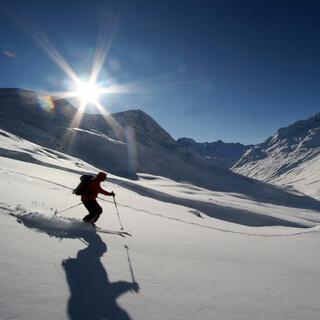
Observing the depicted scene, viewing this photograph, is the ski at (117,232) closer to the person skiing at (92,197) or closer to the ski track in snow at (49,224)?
the ski track in snow at (49,224)

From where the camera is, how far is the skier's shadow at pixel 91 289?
4.23m

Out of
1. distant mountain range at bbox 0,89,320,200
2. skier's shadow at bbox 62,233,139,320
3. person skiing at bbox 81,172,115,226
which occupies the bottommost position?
skier's shadow at bbox 62,233,139,320

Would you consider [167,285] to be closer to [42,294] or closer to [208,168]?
[42,294]

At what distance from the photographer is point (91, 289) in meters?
4.93

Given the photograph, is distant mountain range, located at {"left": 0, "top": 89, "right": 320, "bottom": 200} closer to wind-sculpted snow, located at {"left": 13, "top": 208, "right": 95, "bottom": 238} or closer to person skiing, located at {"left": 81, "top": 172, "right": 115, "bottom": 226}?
person skiing, located at {"left": 81, "top": 172, "right": 115, "bottom": 226}

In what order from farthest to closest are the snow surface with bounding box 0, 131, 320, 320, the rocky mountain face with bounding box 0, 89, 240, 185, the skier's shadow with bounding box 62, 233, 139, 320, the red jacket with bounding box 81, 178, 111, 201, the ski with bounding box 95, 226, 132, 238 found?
the rocky mountain face with bounding box 0, 89, 240, 185 < the red jacket with bounding box 81, 178, 111, 201 < the ski with bounding box 95, 226, 132, 238 < the snow surface with bounding box 0, 131, 320, 320 < the skier's shadow with bounding box 62, 233, 139, 320

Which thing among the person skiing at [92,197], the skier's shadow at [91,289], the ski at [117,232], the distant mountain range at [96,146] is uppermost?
the distant mountain range at [96,146]

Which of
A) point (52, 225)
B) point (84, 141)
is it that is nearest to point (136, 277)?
point (52, 225)

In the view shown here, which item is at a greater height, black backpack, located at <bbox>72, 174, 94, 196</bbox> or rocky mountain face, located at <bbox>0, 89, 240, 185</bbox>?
rocky mountain face, located at <bbox>0, 89, 240, 185</bbox>

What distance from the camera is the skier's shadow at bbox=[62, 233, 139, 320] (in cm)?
423

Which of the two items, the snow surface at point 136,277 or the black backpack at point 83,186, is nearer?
the snow surface at point 136,277

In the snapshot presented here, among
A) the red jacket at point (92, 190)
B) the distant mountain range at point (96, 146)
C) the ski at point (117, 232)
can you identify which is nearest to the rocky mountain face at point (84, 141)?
the distant mountain range at point (96, 146)

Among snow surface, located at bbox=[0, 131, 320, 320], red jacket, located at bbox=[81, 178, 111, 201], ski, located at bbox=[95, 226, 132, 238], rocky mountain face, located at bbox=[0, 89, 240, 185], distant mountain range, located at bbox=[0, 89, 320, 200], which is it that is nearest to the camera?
snow surface, located at bbox=[0, 131, 320, 320]

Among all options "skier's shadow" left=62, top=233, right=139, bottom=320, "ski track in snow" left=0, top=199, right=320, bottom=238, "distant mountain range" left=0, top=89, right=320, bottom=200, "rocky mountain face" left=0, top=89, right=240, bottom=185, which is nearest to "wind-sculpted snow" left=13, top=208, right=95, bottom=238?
"ski track in snow" left=0, top=199, right=320, bottom=238
